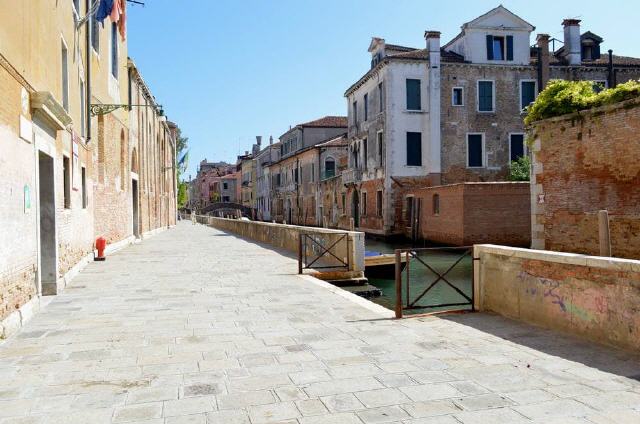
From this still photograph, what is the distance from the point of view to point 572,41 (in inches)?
1191

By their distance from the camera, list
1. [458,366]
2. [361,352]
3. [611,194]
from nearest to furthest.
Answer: [458,366] < [361,352] < [611,194]

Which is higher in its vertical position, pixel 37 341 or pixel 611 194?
pixel 611 194

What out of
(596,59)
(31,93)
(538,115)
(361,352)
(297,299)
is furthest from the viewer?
(596,59)

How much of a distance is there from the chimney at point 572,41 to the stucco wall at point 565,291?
27527mm

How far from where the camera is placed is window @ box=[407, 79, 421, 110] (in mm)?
29250

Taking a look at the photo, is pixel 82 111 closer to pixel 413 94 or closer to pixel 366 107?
pixel 413 94

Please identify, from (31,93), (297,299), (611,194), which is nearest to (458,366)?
(297,299)

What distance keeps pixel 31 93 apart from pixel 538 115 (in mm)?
12549

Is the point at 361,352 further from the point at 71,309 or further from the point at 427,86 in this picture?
the point at 427,86

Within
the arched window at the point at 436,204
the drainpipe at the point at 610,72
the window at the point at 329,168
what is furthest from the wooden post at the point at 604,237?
the window at the point at 329,168

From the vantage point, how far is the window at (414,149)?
29.4 m

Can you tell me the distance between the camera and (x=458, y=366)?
15.5 feet

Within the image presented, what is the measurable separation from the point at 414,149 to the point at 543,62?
8.64m

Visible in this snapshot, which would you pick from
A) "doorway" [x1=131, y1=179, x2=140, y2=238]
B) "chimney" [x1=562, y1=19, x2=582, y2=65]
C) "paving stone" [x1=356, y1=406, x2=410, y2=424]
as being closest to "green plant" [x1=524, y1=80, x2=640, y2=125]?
"paving stone" [x1=356, y1=406, x2=410, y2=424]
